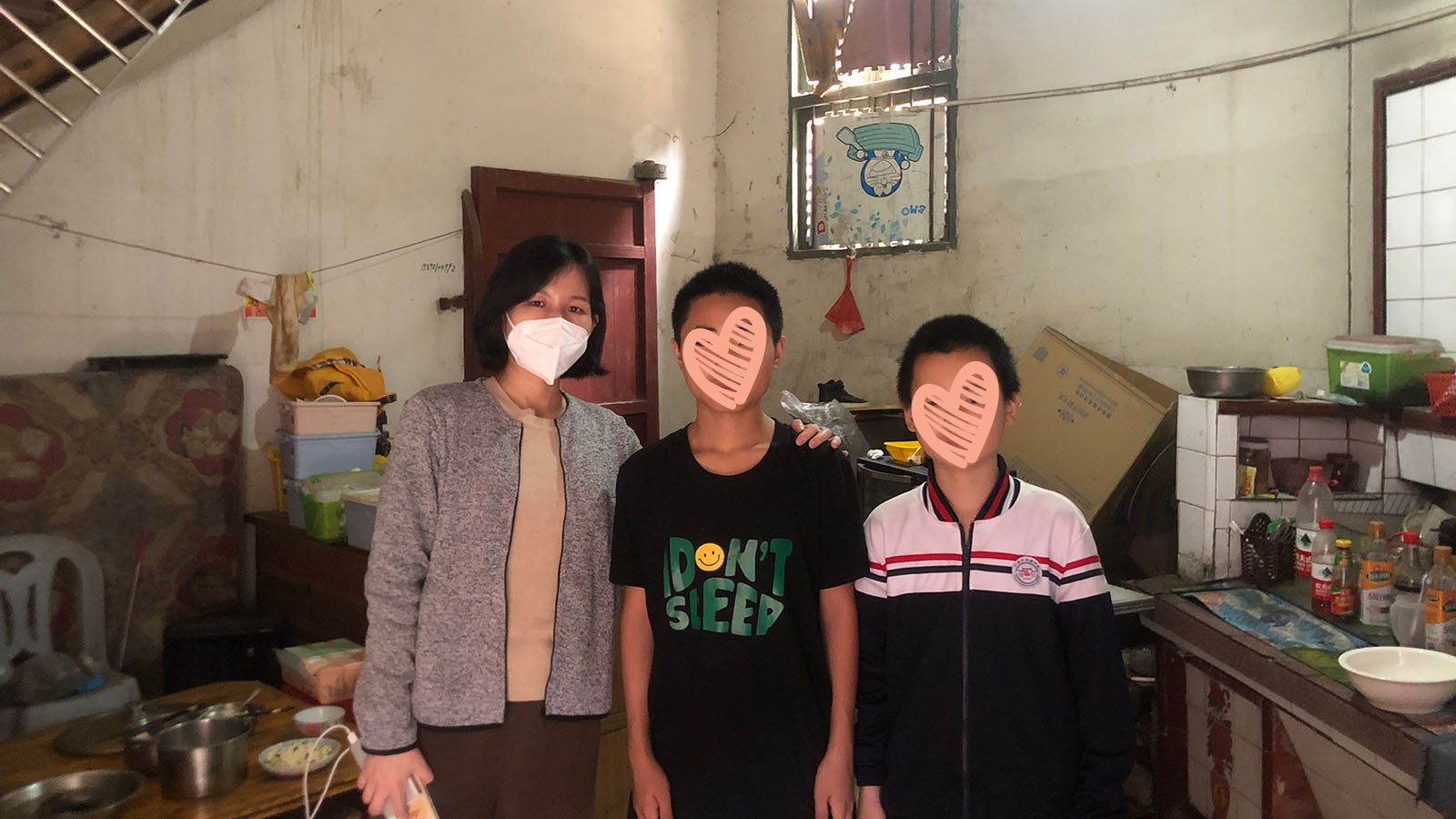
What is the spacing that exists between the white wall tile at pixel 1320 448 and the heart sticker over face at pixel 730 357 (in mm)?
2054

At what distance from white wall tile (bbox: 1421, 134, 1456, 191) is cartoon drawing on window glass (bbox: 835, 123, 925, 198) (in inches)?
81.5

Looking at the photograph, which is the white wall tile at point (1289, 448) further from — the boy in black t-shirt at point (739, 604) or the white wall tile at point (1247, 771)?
the boy in black t-shirt at point (739, 604)

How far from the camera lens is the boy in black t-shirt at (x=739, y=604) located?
4.94ft

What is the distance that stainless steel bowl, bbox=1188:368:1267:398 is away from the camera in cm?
282

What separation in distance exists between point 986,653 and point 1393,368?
6.37ft

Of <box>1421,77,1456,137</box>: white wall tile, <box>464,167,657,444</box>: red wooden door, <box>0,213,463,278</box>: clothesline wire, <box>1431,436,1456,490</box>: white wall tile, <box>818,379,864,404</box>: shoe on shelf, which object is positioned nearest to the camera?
<box>1431,436,1456,490</box>: white wall tile

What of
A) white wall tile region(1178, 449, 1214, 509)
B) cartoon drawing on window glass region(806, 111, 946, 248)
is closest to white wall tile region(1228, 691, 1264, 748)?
white wall tile region(1178, 449, 1214, 509)

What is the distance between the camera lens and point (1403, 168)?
10.4 feet

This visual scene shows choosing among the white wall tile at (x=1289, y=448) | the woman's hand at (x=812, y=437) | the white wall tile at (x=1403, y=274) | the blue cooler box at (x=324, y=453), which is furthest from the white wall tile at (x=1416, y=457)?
the blue cooler box at (x=324, y=453)

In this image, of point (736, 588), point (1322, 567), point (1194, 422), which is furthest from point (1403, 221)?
point (736, 588)

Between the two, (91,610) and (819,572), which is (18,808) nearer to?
(91,610)

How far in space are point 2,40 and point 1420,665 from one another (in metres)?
3.62

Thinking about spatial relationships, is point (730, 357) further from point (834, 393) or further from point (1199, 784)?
→ point (834, 393)

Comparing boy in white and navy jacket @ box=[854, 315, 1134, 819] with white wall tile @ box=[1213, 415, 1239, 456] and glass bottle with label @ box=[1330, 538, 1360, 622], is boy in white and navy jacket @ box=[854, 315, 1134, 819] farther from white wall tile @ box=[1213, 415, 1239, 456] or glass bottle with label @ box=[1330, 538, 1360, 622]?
white wall tile @ box=[1213, 415, 1239, 456]
